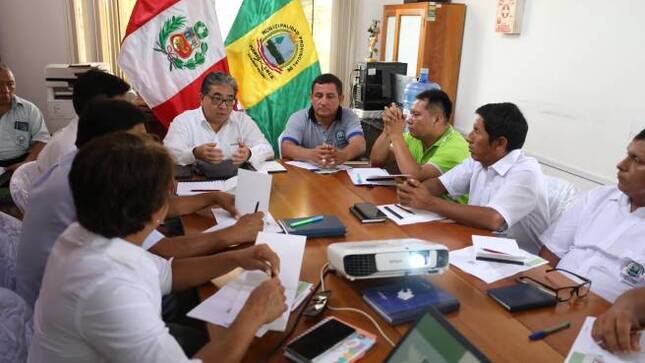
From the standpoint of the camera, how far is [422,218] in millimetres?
1871

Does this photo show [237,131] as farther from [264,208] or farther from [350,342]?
[350,342]

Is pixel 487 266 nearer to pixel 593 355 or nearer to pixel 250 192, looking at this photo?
pixel 593 355

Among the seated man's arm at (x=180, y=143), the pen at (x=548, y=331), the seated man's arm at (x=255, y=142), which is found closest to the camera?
the pen at (x=548, y=331)

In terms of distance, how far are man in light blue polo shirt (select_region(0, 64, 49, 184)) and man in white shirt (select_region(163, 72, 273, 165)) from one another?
1359mm

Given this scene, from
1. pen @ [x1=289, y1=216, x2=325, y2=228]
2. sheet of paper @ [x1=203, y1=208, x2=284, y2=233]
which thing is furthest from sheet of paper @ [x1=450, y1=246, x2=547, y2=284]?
sheet of paper @ [x1=203, y1=208, x2=284, y2=233]

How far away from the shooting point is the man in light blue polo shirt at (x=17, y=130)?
334 cm

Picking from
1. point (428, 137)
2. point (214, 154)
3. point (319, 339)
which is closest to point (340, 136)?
point (428, 137)

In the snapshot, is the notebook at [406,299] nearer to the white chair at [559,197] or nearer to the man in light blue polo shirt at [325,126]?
the white chair at [559,197]

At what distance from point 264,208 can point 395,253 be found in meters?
0.69

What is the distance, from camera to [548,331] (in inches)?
44.1

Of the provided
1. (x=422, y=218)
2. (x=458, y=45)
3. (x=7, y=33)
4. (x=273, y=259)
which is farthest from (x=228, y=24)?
(x=273, y=259)

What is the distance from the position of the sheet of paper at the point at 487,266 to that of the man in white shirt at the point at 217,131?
4.63ft

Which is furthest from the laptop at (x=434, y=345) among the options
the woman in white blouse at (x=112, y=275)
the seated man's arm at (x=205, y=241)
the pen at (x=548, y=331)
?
the seated man's arm at (x=205, y=241)

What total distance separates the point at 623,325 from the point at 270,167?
72.6 inches
